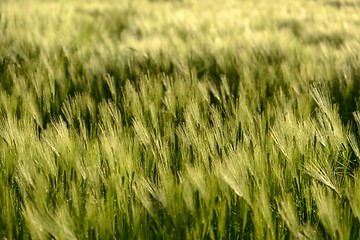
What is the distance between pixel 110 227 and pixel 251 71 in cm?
138

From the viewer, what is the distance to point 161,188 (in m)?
0.95

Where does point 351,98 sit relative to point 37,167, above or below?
below

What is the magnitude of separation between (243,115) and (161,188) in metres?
0.53

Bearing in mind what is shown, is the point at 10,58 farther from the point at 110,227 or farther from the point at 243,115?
the point at 110,227

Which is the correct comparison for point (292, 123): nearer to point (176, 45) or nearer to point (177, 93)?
point (177, 93)

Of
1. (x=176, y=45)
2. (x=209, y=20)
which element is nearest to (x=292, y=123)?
(x=176, y=45)

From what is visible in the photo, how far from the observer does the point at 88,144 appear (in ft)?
3.85

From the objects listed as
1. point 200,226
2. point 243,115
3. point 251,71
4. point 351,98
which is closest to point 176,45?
point 251,71

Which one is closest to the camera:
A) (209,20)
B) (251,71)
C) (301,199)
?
(301,199)

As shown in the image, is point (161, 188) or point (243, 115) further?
point (243, 115)

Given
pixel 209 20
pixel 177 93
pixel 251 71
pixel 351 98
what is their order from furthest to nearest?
pixel 209 20 → pixel 251 71 → pixel 351 98 → pixel 177 93

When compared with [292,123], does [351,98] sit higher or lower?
lower

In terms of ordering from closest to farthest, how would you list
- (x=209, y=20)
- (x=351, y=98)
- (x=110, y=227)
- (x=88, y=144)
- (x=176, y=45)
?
(x=110, y=227) < (x=88, y=144) < (x=351, y=98) < (x=176, y=45) < (x=209, y=20)

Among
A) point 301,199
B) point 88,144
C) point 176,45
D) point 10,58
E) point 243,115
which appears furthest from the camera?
point 176,45
